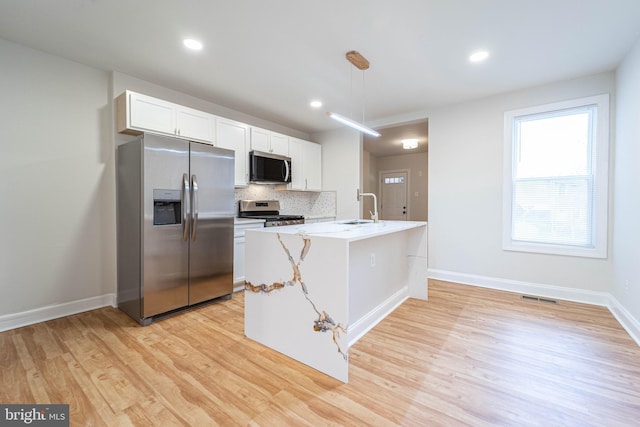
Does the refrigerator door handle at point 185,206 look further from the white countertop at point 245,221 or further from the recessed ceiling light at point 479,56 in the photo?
the recessed ceiling light at point 479,56

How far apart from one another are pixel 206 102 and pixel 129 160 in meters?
1.54

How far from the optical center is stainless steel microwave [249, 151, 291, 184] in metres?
4.14

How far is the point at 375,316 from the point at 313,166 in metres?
3.32

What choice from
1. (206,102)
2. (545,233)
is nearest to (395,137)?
(545,233)

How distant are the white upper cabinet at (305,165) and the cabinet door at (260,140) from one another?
535mm

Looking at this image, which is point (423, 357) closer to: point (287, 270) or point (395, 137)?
point (287, 270)

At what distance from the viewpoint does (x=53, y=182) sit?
2756 millimetres

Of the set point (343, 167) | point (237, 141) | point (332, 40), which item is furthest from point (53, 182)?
point (343, 167)

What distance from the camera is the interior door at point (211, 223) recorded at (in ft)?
9.71

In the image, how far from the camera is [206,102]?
390cm

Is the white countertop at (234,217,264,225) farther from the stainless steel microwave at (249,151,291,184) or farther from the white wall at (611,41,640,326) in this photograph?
the white wall at (611,41,640,326)

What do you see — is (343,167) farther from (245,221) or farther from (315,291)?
(315,291)

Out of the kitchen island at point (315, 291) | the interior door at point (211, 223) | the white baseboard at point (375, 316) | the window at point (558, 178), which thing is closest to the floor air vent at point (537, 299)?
the window at point (558, 178)

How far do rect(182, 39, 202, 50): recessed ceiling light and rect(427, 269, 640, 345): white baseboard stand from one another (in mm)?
4090
